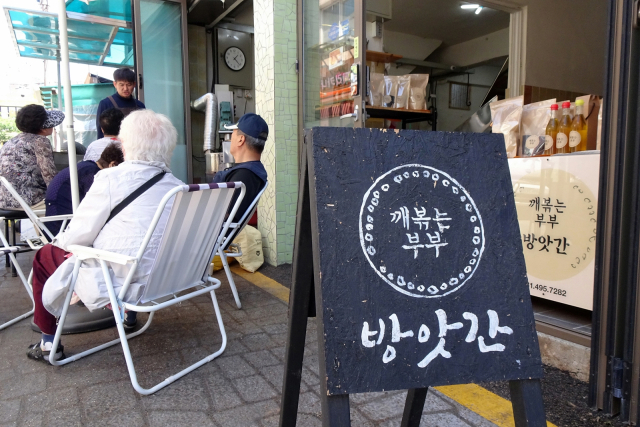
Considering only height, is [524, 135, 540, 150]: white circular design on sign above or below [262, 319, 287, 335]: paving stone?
above

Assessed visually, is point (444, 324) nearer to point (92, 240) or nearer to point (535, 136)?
point (92, 240)

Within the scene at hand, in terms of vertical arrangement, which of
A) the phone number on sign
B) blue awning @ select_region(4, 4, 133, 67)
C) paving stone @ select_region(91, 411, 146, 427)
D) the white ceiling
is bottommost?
paving stone @ select_region(91, 411, 146, 427)

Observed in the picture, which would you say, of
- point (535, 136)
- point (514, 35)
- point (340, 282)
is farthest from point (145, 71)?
point (340, 282)

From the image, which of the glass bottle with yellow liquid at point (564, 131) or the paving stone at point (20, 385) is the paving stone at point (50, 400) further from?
the glass bottle with yellow liquid at point (564, 131)

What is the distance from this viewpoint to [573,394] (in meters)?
1.94

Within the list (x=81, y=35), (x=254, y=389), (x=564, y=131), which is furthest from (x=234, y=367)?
(x=81, y=35)

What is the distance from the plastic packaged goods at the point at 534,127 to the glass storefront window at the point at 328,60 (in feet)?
4.20

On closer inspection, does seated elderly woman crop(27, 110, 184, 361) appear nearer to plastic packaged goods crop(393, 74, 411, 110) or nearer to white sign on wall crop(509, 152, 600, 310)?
white sign on wall crop(509, 152, 600, 310)

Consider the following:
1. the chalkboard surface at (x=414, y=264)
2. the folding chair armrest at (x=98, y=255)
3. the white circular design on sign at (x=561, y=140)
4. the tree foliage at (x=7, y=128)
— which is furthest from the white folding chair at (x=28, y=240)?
the tree foliage at (x=7, y=128)

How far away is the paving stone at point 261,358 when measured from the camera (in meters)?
2.29

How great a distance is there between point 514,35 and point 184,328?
166 inches

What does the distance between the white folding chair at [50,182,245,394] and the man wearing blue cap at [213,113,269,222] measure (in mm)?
703

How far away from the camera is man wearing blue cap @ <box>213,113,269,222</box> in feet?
10.1

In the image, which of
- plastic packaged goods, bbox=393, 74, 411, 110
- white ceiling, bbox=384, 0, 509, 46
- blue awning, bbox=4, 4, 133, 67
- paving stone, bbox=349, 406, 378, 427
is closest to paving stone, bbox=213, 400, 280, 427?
paving stone, bbox=349, 406, 378, 427
